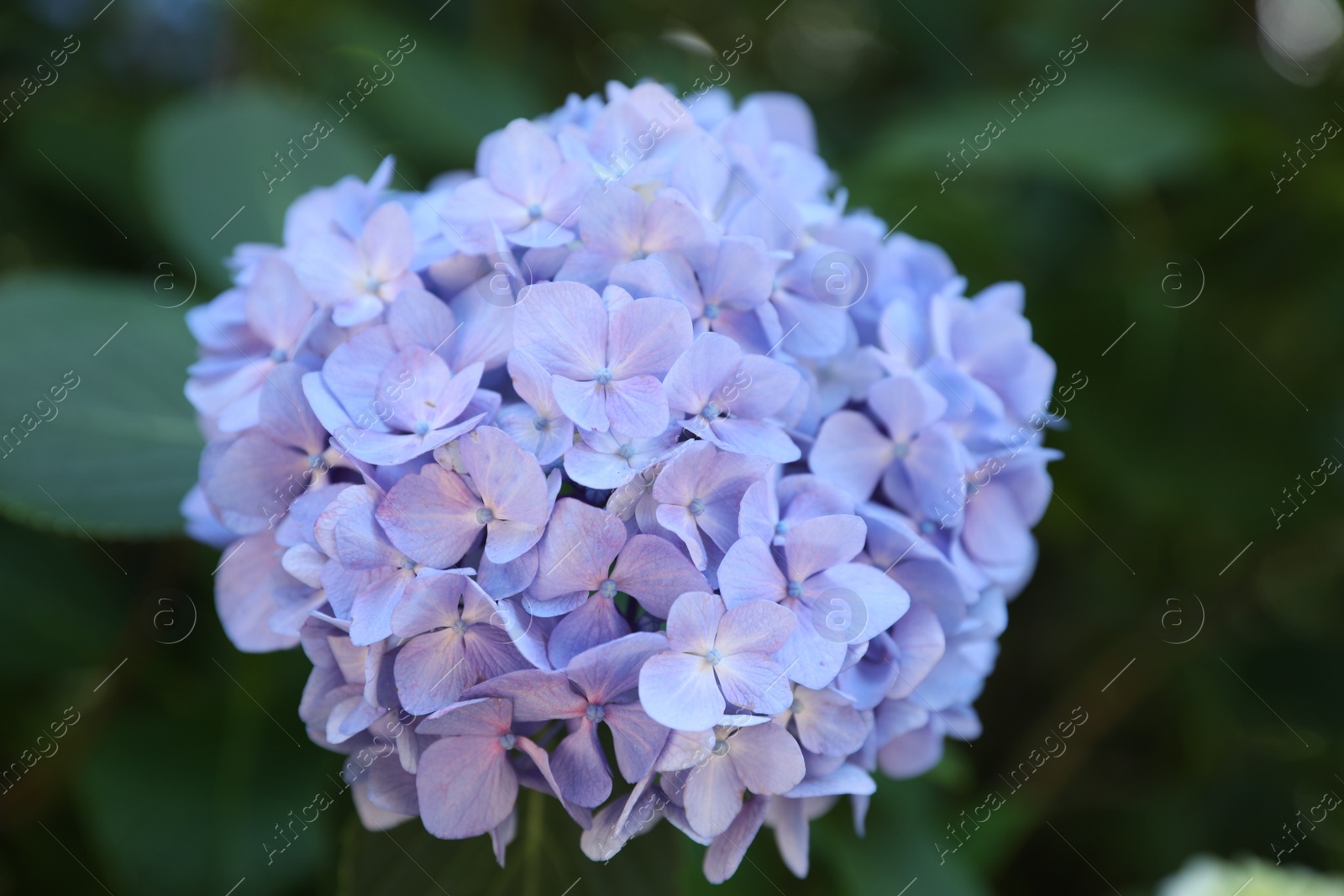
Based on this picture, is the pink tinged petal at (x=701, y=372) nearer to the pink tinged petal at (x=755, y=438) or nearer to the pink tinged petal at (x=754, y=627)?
the pink tinged petal at (x=755, y=438)

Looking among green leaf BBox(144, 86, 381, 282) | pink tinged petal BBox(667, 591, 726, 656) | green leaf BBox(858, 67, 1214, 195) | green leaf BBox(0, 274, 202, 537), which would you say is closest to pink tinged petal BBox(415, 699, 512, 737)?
pink tinged petal BBox(667, 591, 726, 656)

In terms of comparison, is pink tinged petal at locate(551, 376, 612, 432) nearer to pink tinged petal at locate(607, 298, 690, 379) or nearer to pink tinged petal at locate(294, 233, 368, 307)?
pink tinged petal at locate(607, 298, 690, 379)

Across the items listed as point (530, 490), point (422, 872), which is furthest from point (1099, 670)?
point (530, 490)

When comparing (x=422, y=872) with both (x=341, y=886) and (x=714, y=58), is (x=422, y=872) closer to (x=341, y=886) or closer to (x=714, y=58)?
(x=341, y=886)

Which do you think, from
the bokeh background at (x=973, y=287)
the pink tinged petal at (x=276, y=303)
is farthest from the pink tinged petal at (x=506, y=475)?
the bokeh background at (x=973, y=287)

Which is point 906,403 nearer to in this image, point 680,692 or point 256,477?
point 680,692

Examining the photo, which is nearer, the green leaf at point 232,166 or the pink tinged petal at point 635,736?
the pink tinged petal at point 635,736
